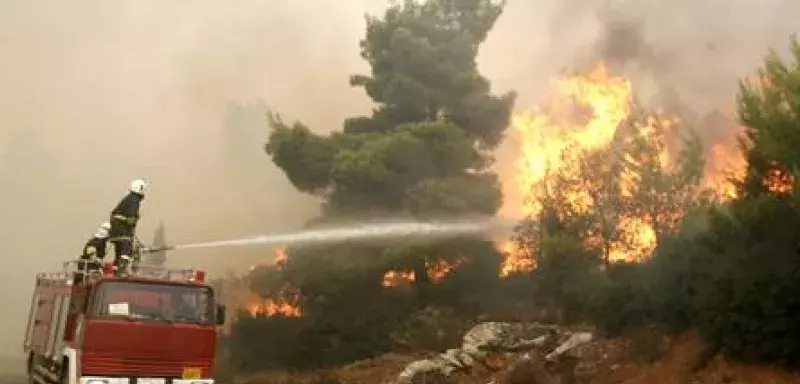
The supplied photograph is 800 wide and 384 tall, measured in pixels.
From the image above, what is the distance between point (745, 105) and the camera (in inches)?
630

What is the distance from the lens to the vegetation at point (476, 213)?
1453cm

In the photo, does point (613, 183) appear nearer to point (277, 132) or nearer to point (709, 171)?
point (709, 171)

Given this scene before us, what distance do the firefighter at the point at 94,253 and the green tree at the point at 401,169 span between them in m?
9.53

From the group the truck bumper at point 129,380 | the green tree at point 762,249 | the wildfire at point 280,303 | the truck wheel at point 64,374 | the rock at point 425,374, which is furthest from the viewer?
the wildfire at point 280,303

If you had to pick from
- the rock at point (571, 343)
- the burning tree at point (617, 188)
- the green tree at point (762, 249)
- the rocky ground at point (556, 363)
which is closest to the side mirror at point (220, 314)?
the rocky ground at point (556, 363)

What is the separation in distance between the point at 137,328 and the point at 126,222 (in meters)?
3.07

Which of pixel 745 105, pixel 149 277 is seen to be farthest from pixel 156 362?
pixel 745 105

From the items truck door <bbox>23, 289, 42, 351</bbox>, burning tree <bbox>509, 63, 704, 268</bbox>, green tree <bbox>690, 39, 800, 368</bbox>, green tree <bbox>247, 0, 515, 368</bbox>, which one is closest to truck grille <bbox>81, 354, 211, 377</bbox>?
truck door <bbox>23, 289, 42, 351</bbox>

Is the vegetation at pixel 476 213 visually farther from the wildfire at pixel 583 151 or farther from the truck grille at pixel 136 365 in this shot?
the truck grille at pixel 136 365

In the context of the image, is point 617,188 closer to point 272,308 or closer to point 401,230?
point 401,230

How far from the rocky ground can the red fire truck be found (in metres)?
7.47

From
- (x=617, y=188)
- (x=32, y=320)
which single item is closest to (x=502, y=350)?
(x=617, y=188)

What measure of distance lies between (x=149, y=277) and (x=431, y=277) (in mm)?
13733

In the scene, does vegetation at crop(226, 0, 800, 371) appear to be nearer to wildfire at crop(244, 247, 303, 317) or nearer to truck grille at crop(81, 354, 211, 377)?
wildfire at crop(244, 247, 303, 317)
